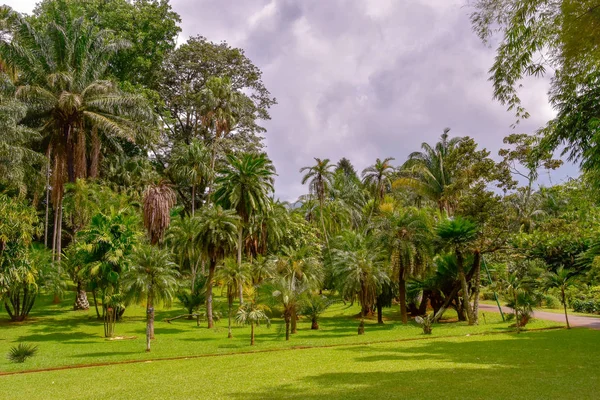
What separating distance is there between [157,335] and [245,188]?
42.0ft

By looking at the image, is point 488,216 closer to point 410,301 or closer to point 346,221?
point 410,301

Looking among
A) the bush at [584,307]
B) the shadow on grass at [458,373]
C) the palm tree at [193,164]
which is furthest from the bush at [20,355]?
the bush at [584,307]

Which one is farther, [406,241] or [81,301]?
[81,301]

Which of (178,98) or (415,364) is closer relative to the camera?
(415,364)

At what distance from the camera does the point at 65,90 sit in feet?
118

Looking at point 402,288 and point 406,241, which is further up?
point 406,241

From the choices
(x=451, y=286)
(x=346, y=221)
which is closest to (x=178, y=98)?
(x=346, y=221)

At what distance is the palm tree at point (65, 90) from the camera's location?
35.3 meters

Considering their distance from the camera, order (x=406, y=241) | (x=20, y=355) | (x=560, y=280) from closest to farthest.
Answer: (x=20, y=355), (x=560, y=280), (x=406, y=241)

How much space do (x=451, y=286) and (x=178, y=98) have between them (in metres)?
33.9

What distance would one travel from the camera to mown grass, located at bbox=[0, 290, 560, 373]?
2134 cm

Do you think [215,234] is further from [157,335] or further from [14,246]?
[14,246]

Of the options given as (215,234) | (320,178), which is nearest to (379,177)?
(320,178)

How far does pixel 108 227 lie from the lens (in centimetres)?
2891
